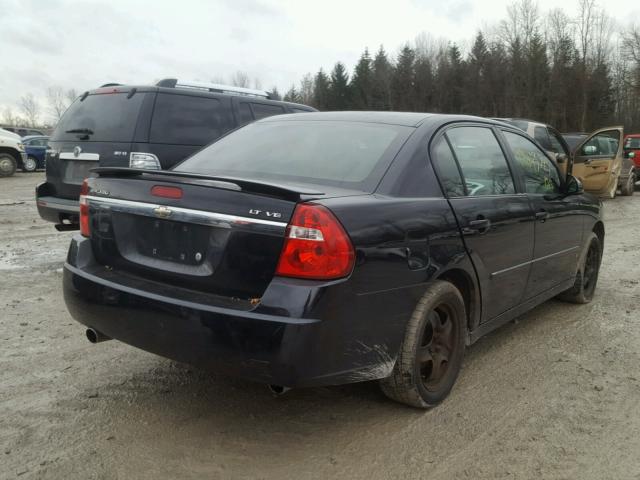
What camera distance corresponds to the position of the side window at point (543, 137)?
11.8 metres

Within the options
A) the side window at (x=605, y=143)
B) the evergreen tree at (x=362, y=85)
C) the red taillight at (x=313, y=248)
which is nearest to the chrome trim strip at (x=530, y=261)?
the red taillight at (x=313, y=248)

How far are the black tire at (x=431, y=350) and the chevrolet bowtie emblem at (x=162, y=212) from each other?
1.28 m

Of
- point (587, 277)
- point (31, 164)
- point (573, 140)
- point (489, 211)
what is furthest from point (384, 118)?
point (31, 164)

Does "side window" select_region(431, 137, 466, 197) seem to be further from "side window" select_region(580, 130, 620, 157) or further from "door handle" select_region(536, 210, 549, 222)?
"side window" select_region(580, 130, 620, 157)

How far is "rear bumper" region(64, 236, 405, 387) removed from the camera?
7.77 ft

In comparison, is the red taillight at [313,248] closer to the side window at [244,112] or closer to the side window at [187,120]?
the side window at [187,120]

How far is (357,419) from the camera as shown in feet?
9.89

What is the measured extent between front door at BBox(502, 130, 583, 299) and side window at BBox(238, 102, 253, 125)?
389cm

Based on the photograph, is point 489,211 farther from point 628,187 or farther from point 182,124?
point 628,187

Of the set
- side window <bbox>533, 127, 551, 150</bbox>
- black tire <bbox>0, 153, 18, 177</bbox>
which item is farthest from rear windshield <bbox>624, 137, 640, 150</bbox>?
black tire <bbox>0, 153, 18, 177</bbox>

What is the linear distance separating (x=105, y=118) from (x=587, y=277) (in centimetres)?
513

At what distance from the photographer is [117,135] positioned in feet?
19.9

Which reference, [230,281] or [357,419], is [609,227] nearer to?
[357,419]

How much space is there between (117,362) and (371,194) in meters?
2.04
